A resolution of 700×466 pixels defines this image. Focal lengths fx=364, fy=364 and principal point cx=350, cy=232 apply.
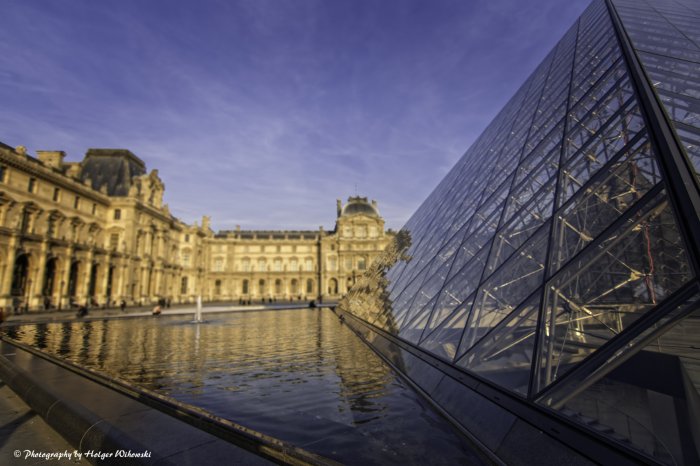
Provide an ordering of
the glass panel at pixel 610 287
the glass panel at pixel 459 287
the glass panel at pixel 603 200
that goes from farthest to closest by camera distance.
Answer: the glass panel at pixel 459 287 → the glass panel at pixel 603 200 → the glass panel at pixel 610 287

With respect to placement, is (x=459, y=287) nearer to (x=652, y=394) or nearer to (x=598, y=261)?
(x=598, y=261)

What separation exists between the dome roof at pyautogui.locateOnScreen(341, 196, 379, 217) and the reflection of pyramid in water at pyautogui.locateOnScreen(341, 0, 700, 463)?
73621 mm

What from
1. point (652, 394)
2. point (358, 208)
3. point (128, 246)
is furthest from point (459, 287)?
point (358, 208)

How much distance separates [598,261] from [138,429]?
491cm

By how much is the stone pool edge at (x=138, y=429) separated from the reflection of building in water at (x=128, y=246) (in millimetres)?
33194

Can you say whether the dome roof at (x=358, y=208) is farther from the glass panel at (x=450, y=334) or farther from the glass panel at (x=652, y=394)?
the glass panel at (x=652, y=394)

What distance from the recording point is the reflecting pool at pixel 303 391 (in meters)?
3.74

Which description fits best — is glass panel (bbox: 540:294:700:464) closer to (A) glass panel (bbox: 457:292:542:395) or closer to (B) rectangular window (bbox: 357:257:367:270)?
(A) glass panel (bbox: 457:292:542:395)

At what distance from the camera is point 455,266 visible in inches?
303

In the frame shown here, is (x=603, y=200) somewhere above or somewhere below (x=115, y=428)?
above

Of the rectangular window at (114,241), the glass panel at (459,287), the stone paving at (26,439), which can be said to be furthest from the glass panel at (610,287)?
the rectangular window at (114,241)

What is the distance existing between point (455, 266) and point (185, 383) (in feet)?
18.7

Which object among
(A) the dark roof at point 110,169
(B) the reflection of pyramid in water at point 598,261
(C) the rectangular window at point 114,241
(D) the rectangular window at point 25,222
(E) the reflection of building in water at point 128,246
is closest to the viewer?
(B) the reflection of pyramid in water at point 598,261

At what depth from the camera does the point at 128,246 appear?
1710 inches
